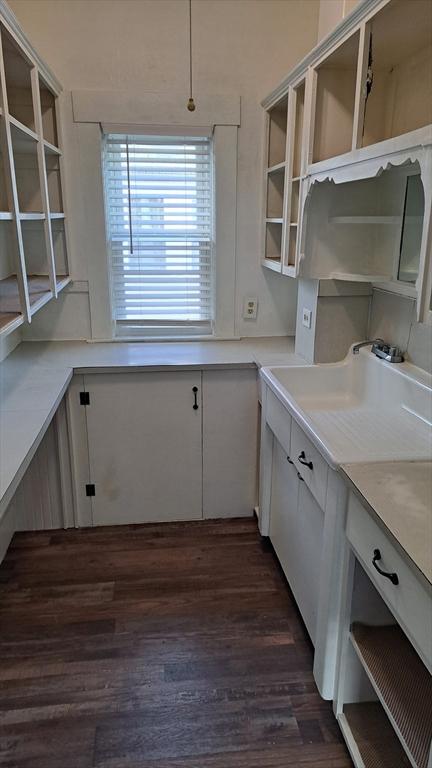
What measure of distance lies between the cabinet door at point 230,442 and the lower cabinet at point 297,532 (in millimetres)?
326

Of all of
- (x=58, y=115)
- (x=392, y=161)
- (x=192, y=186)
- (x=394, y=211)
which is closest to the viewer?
(x=392, y=161)

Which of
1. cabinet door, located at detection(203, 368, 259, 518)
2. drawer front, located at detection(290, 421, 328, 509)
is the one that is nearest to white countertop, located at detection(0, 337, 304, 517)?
cabinet door, located at detection(203, 368, 259, 518)

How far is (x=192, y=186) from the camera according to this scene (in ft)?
9.57

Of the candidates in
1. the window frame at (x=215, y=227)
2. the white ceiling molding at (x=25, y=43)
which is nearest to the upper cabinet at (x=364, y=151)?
the window frame at (x=215, y=227)

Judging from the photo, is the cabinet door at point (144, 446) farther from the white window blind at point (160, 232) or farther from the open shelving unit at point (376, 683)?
the open shelving unit at point (376, 683)

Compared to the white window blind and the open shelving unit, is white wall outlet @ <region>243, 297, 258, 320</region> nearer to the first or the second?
the white window blind

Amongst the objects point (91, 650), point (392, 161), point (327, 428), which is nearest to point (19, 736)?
point (91, 650)

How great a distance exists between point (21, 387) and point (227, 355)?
104 cm

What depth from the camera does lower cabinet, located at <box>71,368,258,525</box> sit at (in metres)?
2.64

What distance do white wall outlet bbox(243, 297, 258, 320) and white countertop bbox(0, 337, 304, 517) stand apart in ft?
0.47

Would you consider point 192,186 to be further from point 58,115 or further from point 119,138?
point 58,115

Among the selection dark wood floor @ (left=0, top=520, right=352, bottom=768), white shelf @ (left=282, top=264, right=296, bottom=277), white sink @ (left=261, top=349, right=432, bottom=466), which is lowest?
dark wood floor @ (left=0, top=520, right=352, bottom=768)

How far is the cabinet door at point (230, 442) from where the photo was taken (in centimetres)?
267

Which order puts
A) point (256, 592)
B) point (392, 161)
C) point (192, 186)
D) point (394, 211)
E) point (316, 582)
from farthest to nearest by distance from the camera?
point (192, 186)
point (256, 592)
point (394, 211)
point (316, 582)
point (392, 161)
